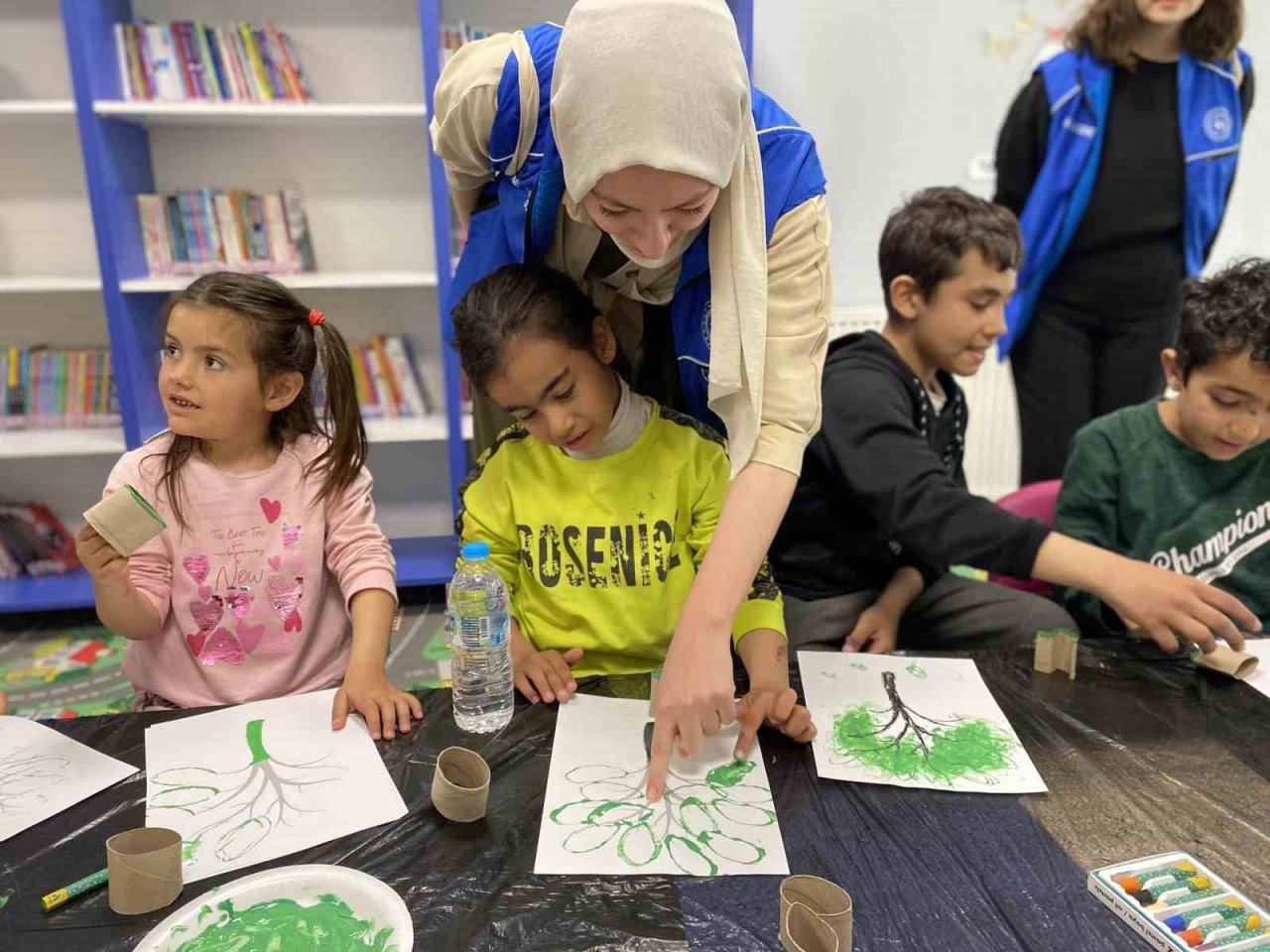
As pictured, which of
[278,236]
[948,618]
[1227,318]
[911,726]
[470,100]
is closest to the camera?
[911,726]

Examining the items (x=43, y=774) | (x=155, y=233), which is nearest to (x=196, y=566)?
(x=43, y=774)

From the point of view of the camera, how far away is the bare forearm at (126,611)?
110 centimetres

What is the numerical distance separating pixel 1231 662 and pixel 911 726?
42 centimetres

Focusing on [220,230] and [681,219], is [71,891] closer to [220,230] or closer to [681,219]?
[681,219]

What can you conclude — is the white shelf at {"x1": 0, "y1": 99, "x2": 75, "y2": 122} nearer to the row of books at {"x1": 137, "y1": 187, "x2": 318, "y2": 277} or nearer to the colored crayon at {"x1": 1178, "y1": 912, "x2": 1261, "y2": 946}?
the row of books at {"x1": 137, "y1": 187, "x2": 318, "y2": 277}

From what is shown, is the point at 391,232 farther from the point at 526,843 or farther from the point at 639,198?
the point at 526,843

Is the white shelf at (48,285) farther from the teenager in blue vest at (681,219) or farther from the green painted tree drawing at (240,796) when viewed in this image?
the green painted tree drawing at (240,796)

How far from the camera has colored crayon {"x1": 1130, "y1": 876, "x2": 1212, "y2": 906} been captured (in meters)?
0.72

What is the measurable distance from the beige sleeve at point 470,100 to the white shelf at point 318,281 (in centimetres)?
143

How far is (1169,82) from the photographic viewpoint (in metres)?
2.26

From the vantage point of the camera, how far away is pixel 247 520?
125 centimetres

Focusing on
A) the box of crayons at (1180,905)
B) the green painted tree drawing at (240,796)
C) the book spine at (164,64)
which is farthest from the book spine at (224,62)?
the box of crayons at (1180,905)

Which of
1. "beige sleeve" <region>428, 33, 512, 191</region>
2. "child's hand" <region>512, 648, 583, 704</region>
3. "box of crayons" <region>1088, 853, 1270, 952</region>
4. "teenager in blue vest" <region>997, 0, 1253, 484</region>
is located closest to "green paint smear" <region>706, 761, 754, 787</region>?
"child's hand" <region>512, 648, 583, 704</region>

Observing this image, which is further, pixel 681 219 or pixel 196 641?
pixel 196 641
